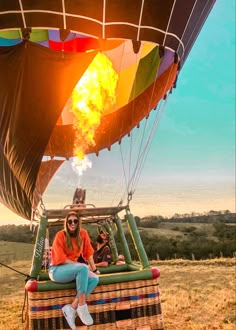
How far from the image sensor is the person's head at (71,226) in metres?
3.07

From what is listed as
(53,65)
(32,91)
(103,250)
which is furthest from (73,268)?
(103,250)

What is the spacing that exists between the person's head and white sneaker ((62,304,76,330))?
501 millimetres

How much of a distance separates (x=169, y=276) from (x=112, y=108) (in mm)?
4643

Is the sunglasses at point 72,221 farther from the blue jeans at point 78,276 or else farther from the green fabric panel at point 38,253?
the blue jeans at point 78,276

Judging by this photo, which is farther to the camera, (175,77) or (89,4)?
(175,77)

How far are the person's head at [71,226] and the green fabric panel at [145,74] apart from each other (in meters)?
2.96

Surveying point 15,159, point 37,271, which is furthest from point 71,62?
point 37,271

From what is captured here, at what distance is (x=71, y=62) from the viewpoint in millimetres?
3332

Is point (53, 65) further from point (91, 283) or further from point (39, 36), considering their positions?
point (39, 36)

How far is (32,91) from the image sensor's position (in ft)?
10.8

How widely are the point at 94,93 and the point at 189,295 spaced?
442 cm

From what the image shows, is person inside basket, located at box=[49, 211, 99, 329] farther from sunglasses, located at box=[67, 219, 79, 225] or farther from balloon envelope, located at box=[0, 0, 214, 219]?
balloon envelope, located at box=[0, 0, 214, 219]

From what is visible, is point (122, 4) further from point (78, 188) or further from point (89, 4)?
point (78, 188)

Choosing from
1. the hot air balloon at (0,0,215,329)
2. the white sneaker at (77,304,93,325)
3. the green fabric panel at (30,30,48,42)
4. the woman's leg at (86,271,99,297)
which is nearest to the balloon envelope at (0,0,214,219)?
the hot air balloon at (0,0,215,329)
